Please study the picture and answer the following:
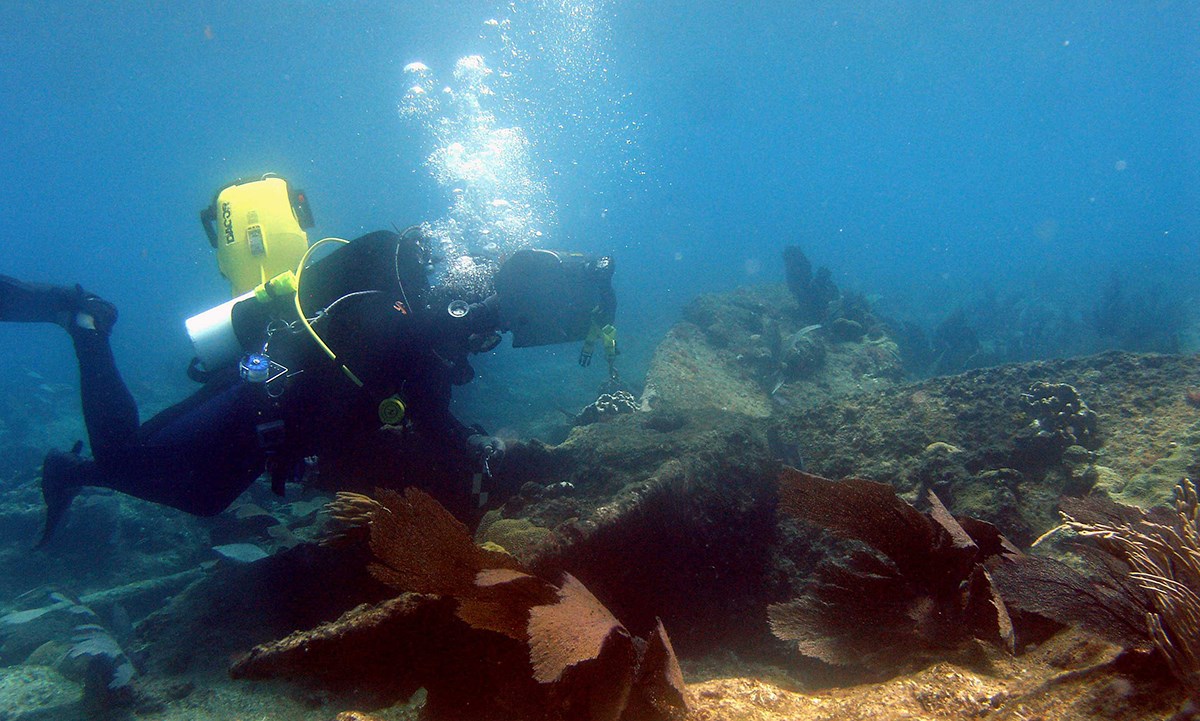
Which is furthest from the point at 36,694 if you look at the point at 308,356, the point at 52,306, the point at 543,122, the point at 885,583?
the point at 543,122

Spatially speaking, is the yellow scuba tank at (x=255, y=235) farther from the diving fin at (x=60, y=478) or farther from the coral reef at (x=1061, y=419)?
the coral reef at (x=1061, y=419)

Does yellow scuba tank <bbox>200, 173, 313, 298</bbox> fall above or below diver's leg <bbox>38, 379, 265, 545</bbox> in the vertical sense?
above

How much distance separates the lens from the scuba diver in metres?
3.95

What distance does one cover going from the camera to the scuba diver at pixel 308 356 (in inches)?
155

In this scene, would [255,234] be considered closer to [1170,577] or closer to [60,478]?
[60,478]

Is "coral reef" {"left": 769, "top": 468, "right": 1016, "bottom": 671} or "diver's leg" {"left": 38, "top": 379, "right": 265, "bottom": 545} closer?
"coral reef" {"left": 769, "top": 468, "right": 1016, "bottom": 671}

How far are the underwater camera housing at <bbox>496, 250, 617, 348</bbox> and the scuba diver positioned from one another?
0.01m

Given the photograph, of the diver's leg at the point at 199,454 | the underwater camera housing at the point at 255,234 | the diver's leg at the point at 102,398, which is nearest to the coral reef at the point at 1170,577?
the diver's leg at the point at 199,454

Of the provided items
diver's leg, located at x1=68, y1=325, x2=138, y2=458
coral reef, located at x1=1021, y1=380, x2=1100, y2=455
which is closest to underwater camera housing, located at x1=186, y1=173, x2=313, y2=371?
diver's leg, located at x1=68, y1=325, x2=138, y2=458

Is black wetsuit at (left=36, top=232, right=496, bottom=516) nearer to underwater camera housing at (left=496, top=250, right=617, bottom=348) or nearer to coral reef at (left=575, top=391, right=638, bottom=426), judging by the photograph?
underwater camera housing at (left=496, top=250, right=617, bottom=348)

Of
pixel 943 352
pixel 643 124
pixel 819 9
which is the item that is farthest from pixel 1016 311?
pixel 643 124

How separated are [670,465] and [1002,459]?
2883 millimetres

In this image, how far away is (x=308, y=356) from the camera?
397cm

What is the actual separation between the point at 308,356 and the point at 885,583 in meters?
4.16
